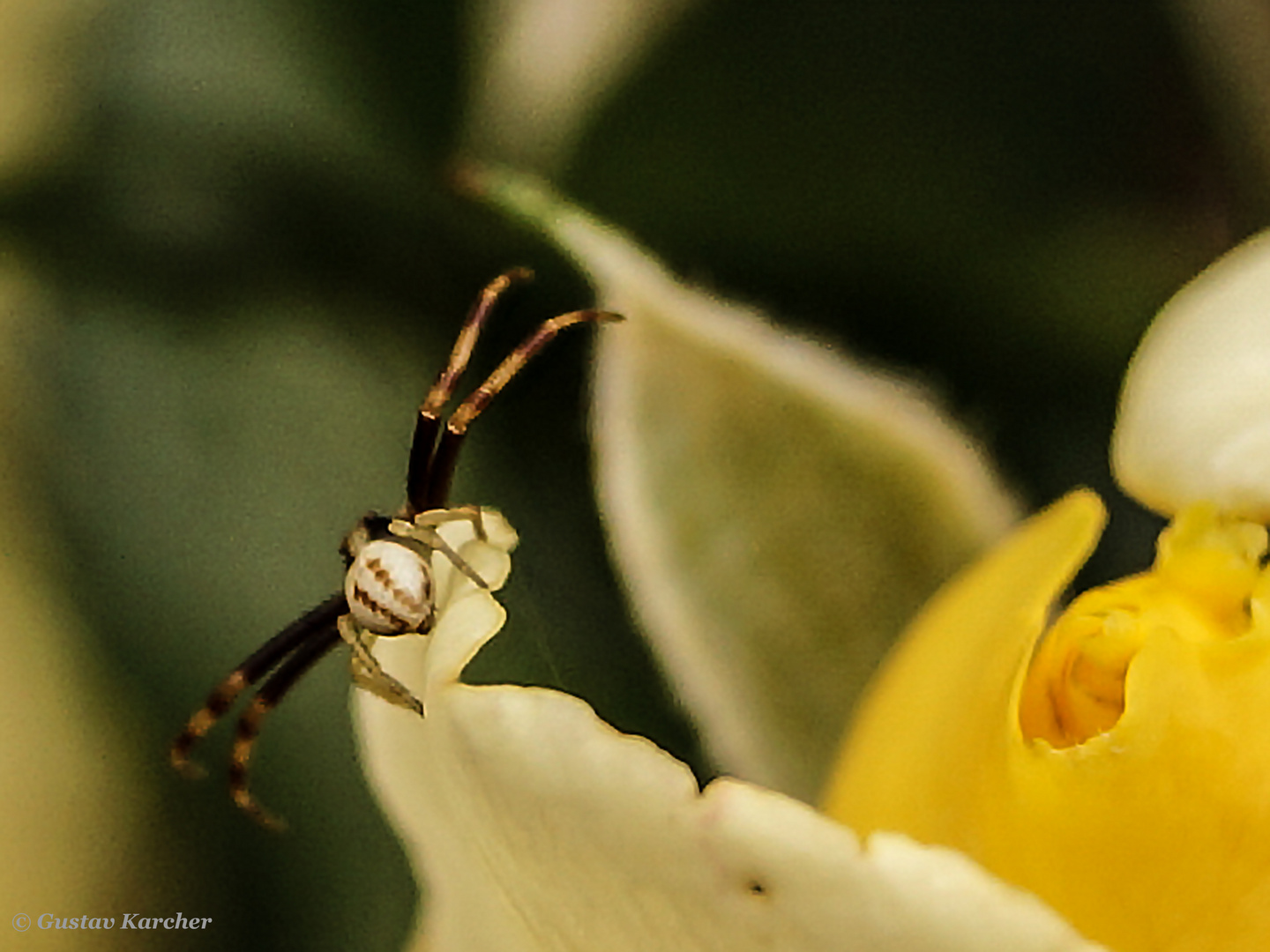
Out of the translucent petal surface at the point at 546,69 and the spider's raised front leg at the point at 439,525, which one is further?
the translucent petal surface at the point at 546,69

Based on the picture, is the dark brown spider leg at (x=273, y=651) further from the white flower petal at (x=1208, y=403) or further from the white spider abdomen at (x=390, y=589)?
the white flower petal at (x=1208, y=403)

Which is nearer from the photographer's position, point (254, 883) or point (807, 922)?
point (807, 922)

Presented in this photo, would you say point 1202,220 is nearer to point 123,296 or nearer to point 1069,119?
point 1069,119

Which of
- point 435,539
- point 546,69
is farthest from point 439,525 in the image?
point 546,69

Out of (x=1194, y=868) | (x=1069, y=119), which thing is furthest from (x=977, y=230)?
(x=1194, y=868)

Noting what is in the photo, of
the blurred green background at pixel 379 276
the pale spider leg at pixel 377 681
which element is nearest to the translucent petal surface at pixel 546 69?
the blurred green background at pixel 379 276

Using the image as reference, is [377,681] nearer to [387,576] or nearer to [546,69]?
[387,576]

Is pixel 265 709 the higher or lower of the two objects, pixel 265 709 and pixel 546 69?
Result: the lower
